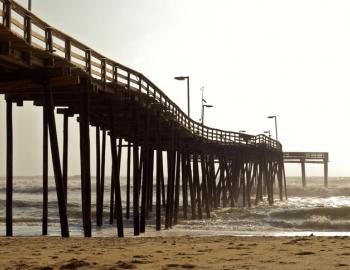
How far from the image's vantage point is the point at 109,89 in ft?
58.8

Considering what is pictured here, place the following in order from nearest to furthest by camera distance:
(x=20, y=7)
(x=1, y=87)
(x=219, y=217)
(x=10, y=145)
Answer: (x=20, y=7), (x=1, y=87), (x=10, y=145), (x=219, y=217)

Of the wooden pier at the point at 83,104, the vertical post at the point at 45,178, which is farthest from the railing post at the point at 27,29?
the vertical post at the point at 45,178

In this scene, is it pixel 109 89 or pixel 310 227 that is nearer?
pixel 109 89


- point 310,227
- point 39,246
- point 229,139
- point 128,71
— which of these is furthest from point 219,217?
point 39,246

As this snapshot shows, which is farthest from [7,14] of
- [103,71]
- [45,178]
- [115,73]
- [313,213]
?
[313,213]

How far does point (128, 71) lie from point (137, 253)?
33.0 feet

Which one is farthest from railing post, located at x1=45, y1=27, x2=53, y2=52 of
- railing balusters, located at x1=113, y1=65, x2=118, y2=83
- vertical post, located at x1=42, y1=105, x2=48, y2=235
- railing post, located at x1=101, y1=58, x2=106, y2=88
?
railing balusters, located at x1=113, y1=65, x2=118, y2=83

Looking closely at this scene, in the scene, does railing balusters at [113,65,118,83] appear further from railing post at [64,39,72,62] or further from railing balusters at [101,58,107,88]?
railing post at [64,39,72,62]

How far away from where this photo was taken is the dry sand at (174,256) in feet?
27.1

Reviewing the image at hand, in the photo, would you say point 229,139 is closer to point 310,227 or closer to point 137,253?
point 310,227

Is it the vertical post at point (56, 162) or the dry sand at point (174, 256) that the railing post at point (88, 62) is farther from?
the dry sand at point (174, 256)

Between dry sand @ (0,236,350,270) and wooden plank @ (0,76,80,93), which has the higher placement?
wooden plank @ (0,76,80,93)


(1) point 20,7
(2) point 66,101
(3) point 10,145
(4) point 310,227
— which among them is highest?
(1) point 20,7

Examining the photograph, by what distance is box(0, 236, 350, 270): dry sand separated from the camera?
8.27 m
